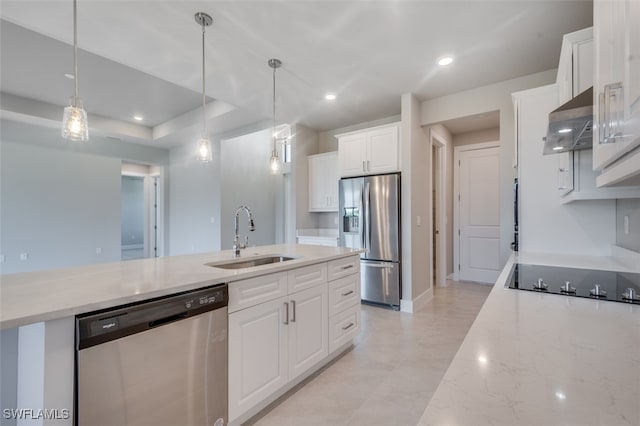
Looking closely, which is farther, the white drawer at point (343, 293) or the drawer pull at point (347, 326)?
the drawer pull at point (347, 326)

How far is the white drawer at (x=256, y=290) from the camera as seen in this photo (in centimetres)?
159

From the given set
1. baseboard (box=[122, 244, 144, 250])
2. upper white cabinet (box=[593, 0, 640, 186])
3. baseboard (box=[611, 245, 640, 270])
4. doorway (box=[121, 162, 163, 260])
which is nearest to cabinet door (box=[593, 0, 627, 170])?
upper white cabinet (box=[593, 0, 640, 186])

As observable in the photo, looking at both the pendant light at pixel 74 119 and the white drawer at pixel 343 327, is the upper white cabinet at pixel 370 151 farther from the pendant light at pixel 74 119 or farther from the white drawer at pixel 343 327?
the pendant light at pixel 74 119

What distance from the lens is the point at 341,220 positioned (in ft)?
13.7

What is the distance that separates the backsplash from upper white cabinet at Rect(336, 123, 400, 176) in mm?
2123

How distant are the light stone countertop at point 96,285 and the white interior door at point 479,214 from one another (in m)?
4.24

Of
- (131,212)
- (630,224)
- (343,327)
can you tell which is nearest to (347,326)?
(343,327)

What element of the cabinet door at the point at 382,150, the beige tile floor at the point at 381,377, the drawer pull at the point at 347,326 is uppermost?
the cabinet door at the point at 382,150

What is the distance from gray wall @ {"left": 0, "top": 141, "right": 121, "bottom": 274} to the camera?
15.6ft

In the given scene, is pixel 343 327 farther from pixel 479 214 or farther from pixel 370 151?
pixel 479 214

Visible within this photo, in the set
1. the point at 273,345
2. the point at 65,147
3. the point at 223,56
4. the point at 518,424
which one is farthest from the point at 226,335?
the point at 65,147

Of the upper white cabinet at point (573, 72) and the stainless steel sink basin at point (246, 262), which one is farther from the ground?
the upper white cabinet at point (573, 72)

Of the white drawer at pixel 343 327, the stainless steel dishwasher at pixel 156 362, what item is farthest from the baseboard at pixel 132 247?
the stainless steel dishwasher at pixel 156 362

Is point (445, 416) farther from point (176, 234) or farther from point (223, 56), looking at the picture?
point (176, 234)
